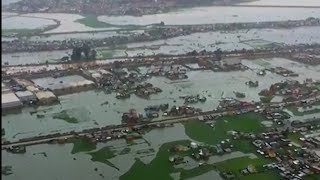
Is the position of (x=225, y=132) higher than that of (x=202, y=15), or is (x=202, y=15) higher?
(x=202, y=15)

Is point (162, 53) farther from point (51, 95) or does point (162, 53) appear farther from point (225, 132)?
point (225, 132)

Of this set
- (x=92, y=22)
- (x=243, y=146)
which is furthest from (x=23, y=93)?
(x=92, y=22)

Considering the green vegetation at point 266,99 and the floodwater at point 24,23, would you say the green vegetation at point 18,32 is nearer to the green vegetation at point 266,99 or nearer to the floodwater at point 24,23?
the floodwater at point 24,23

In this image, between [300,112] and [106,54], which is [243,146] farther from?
[106,54]

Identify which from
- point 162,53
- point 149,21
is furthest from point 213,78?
point 149,21

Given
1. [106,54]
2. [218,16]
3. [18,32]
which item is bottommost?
[106,54]

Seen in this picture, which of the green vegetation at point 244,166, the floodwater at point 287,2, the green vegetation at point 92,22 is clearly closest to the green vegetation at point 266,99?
the green vegetation at point 244,166
